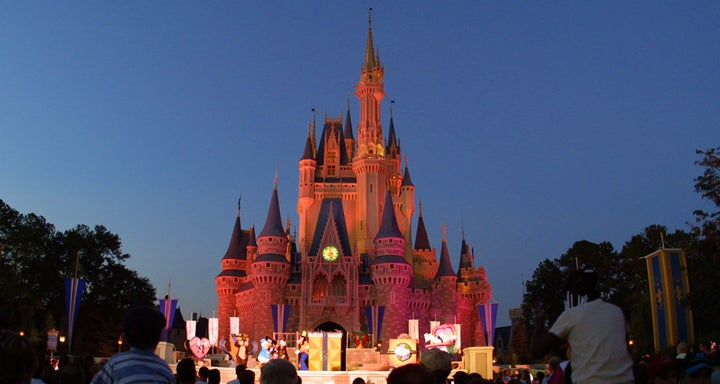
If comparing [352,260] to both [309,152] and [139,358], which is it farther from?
[139,358]

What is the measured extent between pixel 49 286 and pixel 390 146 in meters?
34.2

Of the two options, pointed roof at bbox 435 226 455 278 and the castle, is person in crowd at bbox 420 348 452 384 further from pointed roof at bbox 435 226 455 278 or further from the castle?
pointed roof at bbox 435 226 455 278

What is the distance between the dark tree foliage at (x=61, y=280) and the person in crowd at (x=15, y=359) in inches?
1765

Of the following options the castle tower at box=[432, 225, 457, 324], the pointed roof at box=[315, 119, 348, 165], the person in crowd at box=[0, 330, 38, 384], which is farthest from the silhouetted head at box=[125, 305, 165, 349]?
the pointed roof at box=[315, 119, 348, 165]

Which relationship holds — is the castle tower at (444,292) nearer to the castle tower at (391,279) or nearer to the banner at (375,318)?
the castle tower at (391,279)

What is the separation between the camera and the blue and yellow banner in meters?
24.7

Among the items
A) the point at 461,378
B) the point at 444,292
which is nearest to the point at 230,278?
the point at 444,292

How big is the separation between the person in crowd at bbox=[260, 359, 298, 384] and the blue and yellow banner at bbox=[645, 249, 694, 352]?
2282 centimetres

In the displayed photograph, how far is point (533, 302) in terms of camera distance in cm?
5856

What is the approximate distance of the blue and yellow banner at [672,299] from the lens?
971 inches

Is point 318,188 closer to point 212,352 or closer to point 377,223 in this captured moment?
point 377,223

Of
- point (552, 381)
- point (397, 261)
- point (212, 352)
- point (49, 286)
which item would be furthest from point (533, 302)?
point (552, 381)

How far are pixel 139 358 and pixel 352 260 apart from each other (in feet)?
170

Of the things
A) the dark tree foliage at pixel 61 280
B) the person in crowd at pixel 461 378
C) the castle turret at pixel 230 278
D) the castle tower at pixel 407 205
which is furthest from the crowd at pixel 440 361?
the castle tower at pixel 407 205
